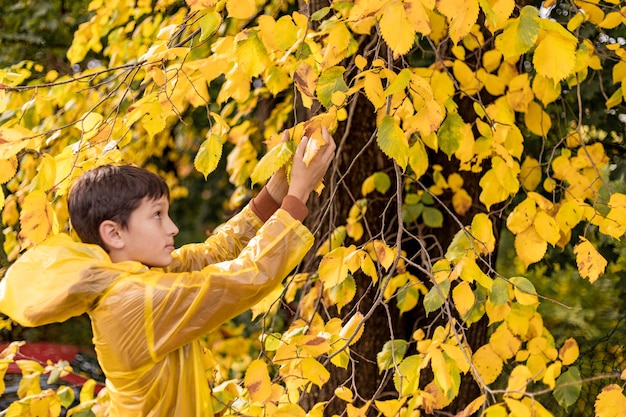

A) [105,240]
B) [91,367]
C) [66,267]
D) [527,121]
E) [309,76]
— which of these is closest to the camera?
[66,267]

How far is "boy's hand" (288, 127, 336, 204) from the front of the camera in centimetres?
201

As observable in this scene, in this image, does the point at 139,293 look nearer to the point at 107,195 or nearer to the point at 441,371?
the point at 107,195

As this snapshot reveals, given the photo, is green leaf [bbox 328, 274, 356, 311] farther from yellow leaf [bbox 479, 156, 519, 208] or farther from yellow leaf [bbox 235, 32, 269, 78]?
yellow leaf [bbox 235, 32, 269, 78]

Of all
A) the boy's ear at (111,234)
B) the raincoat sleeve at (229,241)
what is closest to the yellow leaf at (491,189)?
the raincoat sleeve at (229,241)

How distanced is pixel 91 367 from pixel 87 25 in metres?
1.90

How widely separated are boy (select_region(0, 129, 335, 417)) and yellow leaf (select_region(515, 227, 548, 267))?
67 centimetres

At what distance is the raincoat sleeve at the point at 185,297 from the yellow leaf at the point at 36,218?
0.30 m

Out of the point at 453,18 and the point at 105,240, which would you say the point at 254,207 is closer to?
the point at 105,240

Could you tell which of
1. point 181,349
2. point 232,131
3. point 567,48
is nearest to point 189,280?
point 181,349

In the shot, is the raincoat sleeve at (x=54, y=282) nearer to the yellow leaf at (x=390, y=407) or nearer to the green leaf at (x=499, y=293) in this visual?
the yellow leaf at (x=390, y=407)

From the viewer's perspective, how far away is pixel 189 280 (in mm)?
1893

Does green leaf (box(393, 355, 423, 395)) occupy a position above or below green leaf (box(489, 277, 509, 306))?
below

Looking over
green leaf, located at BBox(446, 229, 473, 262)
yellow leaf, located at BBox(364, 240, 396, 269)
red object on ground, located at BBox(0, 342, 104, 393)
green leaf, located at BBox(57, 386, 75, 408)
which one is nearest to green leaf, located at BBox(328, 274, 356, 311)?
yellow leaf, located at BBox(364, 240, 396, 269)

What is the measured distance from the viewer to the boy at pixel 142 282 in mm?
1868
